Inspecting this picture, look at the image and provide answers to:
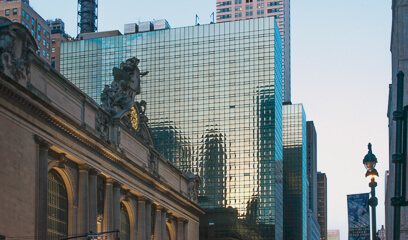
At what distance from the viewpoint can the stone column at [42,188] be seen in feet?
168

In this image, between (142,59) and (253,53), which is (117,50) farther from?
(253,53)

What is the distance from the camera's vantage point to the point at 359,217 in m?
34.5

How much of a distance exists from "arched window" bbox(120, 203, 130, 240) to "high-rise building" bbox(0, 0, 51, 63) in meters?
96.4

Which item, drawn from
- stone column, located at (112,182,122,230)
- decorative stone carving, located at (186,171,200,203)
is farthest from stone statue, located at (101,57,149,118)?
decorative stone carving, located at (186,171,200,203)

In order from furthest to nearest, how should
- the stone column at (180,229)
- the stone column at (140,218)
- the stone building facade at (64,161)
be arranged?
the stone column at (180,229)
the stone column at (140,218)
the stone building facade at (64,161)

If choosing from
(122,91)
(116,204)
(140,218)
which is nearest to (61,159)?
(116,204)

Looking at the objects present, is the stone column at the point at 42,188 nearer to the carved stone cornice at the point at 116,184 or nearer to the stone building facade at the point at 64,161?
the stone building facade at the point at 64,161

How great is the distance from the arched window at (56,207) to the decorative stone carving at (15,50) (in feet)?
32.3

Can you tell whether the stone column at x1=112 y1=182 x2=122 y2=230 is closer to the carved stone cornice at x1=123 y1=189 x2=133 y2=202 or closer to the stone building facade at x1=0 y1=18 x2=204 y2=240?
the stone building facade at x1=0 y1=18 x2=204 y2=240

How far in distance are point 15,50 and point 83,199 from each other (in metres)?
15.6

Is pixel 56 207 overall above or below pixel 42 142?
below

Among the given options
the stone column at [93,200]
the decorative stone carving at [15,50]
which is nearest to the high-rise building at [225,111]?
the stone column at [93,200]

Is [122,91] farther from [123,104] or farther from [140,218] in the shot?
[140,218]

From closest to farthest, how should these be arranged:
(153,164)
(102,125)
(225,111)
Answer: (102,125), (153,164), (225,111)
